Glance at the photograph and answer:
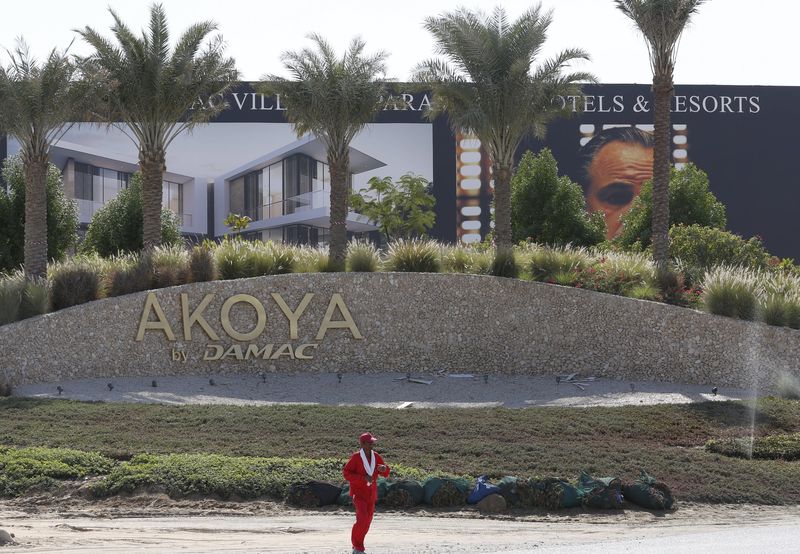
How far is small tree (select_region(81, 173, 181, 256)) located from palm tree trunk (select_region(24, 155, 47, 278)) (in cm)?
976

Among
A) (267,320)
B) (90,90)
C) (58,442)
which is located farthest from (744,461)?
(90,90)

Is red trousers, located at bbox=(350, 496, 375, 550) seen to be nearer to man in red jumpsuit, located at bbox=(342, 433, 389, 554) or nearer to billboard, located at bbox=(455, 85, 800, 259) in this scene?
man in red jumpsuit, located at bbox=(342, 433, 389, 554)

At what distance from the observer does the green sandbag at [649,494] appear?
12000 millimetres

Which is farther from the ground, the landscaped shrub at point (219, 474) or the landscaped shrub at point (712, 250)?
the landscaped shrub at point (712, 250)

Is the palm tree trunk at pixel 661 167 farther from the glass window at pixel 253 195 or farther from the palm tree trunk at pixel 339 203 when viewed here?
the glass window at pixel 253 195

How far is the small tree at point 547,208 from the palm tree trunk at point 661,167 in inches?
529

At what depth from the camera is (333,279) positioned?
A: 2333 centimetres

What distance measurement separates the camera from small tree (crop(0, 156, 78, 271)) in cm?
3159

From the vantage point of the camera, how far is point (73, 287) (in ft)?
77.0

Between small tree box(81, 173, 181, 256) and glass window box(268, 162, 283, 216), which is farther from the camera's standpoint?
glass window box(268, 162, 283, 216)

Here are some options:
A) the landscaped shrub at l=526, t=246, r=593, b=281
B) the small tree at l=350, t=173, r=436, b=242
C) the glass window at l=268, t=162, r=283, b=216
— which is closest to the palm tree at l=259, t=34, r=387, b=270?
the landscaped shrub at l=526, t=246, r=593, b=281

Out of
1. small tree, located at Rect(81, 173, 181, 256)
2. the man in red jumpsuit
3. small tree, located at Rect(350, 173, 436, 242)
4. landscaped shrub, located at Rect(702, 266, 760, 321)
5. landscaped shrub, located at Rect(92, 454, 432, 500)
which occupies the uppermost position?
small tree, located at Rect(350, 173, 436, 242)

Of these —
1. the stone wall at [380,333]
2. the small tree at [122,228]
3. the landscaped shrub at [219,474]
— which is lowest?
the landscaped shrub at [219,474]

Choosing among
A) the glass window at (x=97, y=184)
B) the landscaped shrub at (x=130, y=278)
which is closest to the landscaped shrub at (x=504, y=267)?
the landscaped shrub at (x=130, y=278)
